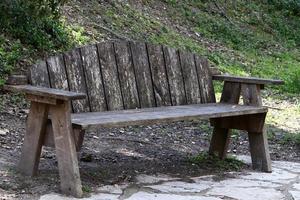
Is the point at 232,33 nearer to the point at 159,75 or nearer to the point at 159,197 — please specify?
the point at 159,75

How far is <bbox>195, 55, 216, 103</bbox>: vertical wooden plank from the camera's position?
5.99 m

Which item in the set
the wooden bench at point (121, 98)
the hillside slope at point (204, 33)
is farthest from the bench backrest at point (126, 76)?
the hillside slope at point (204, 33)

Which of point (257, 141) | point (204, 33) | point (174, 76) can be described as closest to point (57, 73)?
point (174, 76)

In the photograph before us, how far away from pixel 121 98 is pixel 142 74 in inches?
13.0

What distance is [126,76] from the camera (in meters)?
5.37

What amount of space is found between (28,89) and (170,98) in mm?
1659

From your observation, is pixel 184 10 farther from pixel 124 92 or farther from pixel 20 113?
pixel 124 92

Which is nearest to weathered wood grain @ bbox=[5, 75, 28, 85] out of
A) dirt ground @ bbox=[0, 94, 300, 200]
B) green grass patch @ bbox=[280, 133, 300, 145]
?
dirt ground @ bbox=[0, 94, 300, 200]

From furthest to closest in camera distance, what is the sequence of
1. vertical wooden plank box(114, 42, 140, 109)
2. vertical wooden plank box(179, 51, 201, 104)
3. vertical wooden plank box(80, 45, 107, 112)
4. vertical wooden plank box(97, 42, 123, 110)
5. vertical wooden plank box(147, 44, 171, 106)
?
vertical wooden plank box(179, 51, 201, 104) < vertical wooden plank box(147, 44, 171, 106) < vertical wooden plank box(114, 42, 140, 109) < vertical wooden plank box(97, 42, 123, 110) < vertical wooden plank box(80, 45, 107, 112)

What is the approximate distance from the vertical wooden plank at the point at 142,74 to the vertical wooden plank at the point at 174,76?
0.25 metres

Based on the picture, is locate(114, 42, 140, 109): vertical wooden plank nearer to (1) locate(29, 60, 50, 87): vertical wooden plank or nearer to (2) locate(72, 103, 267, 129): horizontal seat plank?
(2) locate(72, 103, 267, 129): horizontal seat plank

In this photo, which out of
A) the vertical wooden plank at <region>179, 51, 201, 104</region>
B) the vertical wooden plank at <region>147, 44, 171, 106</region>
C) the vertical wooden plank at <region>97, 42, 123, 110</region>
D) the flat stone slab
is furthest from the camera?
the vertical wooden plank at <region>179, 51, 201, 104</region>

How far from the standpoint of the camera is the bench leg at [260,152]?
5.80 metres

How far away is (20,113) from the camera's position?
7.29m
